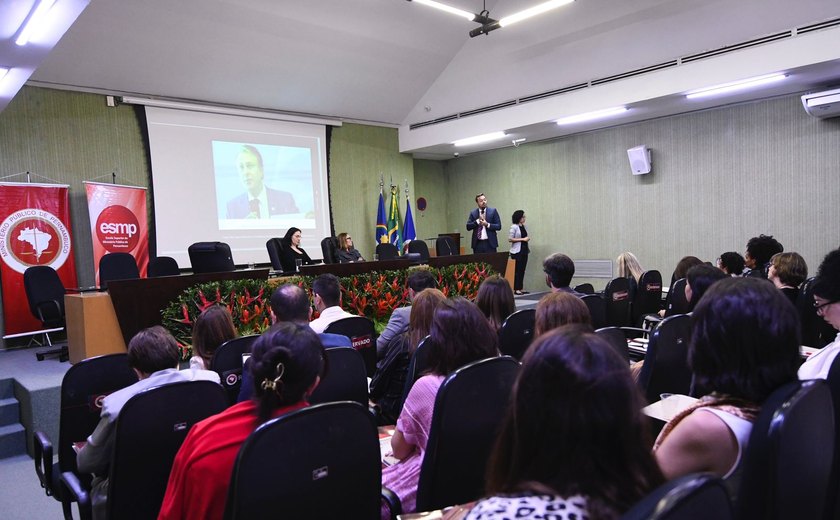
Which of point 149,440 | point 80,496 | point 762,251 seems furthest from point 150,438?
point 762,251

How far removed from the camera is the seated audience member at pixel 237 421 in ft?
4.22

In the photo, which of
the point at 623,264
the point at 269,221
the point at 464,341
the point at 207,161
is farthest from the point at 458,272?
the point at 464,341

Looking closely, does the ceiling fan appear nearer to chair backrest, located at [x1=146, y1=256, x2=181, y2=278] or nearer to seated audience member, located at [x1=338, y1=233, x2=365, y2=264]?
seated audience member, located at [x1=338, y1=233, x2=365, y2=264]

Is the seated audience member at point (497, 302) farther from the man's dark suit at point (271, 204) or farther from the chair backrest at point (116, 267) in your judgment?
the man's dark suit at point (271, 204)

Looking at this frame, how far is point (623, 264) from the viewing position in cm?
493

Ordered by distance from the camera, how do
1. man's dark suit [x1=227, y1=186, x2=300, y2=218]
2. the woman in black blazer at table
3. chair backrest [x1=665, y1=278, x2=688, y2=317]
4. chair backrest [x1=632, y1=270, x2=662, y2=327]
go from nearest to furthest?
chair backrest [x1=665, y1=278, x2=688, y2=317]
chair backrest [x1=632, y1=270, x2=662, y2=327]
the woman in black blazer at table
man's dark suit [x1=227, y1=186, x2=300, y2=218]

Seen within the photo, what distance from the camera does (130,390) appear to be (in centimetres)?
183

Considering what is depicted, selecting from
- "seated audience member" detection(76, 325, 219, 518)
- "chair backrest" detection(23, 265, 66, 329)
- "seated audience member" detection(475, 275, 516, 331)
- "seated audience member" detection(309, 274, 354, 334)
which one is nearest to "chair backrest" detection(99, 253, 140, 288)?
"chair backrest" detection(23, 265, 66, 329)

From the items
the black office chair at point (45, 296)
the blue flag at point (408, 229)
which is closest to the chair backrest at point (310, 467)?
the black office chair at point (45, 296)

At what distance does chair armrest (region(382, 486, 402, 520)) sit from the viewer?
1.59 meters

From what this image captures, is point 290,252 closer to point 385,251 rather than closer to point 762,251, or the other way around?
point 385,251

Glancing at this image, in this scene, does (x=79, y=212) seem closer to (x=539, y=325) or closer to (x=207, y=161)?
(x=207, y=161)

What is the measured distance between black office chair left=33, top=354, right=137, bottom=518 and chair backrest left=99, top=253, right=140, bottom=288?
12.3ft

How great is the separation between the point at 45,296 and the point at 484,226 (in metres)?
6.01
